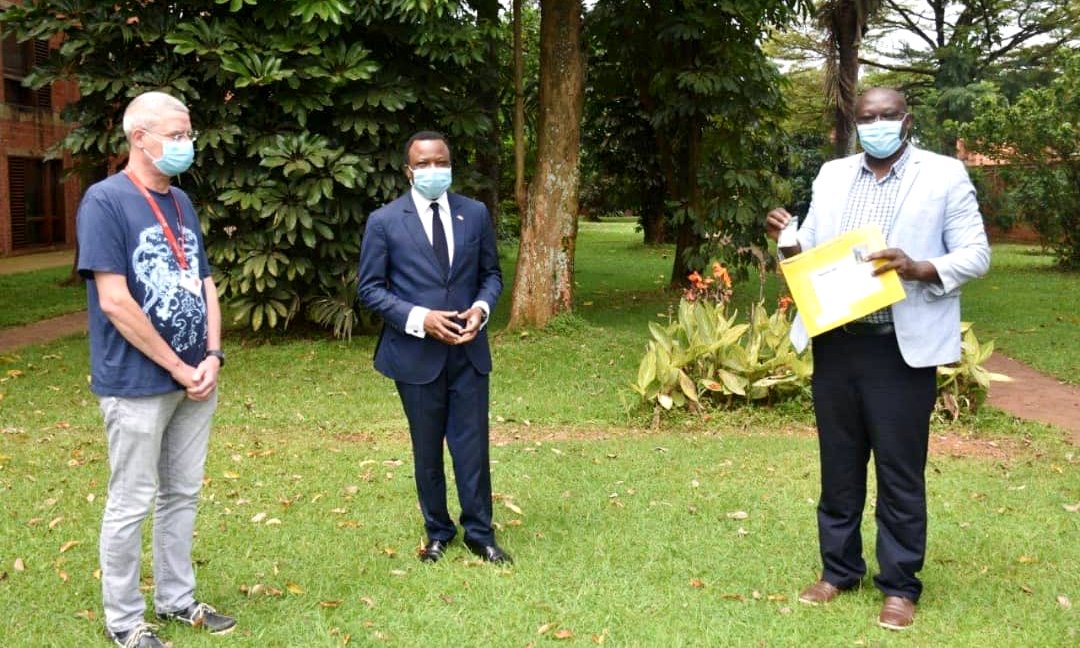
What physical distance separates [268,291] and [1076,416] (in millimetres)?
7968

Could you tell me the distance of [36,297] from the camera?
55.9ft

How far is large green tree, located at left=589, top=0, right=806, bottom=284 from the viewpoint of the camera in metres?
13.4

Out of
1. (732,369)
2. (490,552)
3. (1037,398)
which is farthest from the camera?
(1037,398)

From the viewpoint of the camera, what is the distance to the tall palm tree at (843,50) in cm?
2389

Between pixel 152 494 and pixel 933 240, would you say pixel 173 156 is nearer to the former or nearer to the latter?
pixel 152 494

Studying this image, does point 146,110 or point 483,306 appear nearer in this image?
point 146,110

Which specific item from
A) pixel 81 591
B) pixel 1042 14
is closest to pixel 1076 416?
pixel 81 591

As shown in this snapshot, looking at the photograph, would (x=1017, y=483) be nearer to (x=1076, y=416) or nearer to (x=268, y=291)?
(x=1076, y=416)

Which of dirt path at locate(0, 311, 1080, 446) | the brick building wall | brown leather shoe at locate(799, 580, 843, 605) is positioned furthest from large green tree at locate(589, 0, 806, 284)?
the brick building wall

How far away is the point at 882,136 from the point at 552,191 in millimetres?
7978

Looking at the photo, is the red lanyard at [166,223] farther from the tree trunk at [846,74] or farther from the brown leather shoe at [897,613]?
the tree trunk at [846,74]

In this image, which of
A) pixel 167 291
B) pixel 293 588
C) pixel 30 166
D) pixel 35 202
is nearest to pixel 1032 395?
pixel 293 588

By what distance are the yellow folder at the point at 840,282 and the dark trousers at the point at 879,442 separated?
194 mm

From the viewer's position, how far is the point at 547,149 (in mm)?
11961
